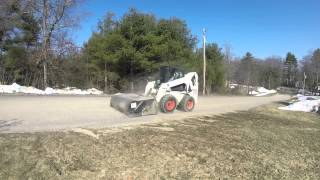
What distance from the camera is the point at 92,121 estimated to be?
Result: 9.95m

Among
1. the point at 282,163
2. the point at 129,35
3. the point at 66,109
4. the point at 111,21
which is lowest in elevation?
the point at 282,163

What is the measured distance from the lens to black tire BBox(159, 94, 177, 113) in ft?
41.4

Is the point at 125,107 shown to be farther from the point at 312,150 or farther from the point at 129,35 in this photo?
the point at 129,35

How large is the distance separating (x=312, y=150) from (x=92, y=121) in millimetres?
5965

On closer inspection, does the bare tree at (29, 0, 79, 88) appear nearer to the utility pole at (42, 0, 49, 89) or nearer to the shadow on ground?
the utility pole at (42, 0, 49, 89)

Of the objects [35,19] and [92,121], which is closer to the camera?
[92,121]

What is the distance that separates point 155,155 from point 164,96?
21.0 feet

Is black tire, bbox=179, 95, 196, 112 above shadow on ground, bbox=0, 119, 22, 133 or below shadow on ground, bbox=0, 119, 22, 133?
above

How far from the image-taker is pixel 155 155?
650cm

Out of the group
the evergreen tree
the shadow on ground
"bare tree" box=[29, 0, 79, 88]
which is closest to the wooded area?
"bare tree" box=[29, 0, 79, 88]

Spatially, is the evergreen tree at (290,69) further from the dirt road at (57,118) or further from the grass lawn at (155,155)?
the grass lawn at (155,155)

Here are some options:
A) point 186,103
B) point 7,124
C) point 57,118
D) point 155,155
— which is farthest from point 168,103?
point 155,155

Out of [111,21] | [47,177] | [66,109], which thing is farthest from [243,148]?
[111,21]

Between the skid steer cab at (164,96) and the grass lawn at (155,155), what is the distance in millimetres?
2428
